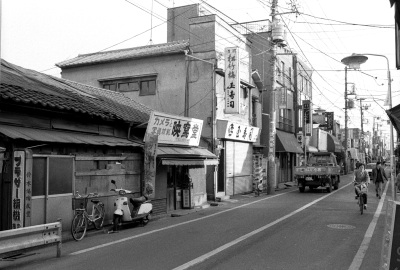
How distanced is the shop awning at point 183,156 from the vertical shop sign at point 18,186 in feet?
18.1

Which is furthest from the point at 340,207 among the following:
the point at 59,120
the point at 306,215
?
the point at 59,120

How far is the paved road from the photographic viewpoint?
7141mm

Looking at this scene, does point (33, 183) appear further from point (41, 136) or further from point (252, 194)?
point (252, 194)

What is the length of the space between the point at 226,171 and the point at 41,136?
1316 centimetres

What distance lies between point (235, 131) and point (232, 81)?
357cm

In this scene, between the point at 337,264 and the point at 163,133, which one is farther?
the point at 163,133

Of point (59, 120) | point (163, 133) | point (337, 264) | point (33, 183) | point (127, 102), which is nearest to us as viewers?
point (337, 264)

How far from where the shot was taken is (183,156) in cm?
1498

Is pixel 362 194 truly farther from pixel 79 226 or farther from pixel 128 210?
pixel 79 226

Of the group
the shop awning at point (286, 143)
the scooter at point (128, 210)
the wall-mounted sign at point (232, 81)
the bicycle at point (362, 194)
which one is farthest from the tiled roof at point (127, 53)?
the shop awning at point (286, 143)

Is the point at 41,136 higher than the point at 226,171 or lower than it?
higher

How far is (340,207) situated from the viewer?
15.9 m

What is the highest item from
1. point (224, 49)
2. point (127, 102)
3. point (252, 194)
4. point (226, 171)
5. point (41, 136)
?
point (224, 49)

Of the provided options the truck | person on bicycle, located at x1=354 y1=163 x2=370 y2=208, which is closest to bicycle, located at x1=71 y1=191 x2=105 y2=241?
person on bicycle, located at x1=354 y1=163 x2=370 y2=208
